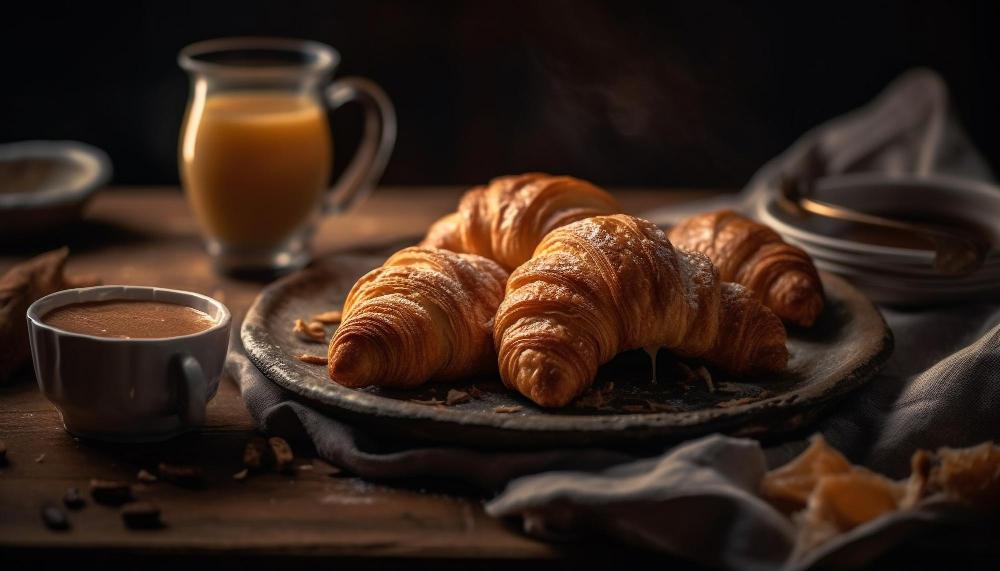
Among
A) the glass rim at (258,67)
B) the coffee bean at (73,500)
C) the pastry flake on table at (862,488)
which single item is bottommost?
the coffee bean at (73,500)

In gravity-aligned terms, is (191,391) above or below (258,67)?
below

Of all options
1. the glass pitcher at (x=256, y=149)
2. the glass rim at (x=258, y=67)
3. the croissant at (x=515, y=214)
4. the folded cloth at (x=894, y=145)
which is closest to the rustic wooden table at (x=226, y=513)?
the croissant at (x=515, y=214)

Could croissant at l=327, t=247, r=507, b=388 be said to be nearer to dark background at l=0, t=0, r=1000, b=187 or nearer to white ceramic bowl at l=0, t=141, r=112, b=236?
white ceramic bowl at l=0, t=141, r=112, b=236

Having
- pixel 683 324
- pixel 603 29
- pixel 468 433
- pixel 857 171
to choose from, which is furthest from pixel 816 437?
pixel 603 29

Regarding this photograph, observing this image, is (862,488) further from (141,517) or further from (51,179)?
(51,179)

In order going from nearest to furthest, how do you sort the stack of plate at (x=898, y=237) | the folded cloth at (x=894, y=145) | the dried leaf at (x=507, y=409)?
the dried leaf at (x=507, y=409) < the stack of plate at (x=898, y=237) < the folded cloth at (x=894, y=145)

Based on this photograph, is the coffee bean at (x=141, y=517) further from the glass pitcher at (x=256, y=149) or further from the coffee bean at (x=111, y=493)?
the glass pitcher at (x=256, y=149)

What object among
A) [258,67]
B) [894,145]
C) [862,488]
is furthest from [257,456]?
[894,145]
